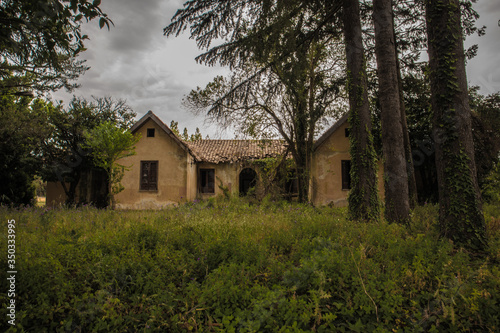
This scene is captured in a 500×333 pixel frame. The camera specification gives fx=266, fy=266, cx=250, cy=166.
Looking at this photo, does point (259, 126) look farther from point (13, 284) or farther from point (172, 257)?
point (13, 284)

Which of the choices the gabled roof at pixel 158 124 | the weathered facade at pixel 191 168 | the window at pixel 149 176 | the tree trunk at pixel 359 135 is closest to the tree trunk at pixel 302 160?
the weathered facade at pixel 191 168

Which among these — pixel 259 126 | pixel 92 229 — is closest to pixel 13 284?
pixel 92 229

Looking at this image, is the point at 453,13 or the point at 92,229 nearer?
the point at 453,13

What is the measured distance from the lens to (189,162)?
18.0 m

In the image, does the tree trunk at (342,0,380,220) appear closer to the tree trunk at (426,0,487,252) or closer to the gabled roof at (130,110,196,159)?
the tree trunk at (426,0,487,252)

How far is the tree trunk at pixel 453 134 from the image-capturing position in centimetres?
432

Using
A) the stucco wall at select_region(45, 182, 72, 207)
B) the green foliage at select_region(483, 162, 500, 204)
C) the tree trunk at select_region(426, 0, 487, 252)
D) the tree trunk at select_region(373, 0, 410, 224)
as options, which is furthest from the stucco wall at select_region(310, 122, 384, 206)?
the stucco wall at select_region(45, 182, 72, 207)

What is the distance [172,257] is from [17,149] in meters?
19.3

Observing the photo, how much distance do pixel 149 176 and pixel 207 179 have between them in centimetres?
450

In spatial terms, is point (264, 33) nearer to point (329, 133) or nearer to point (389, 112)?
point (389, 112)

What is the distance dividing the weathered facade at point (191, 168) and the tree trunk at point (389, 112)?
9.29 meters

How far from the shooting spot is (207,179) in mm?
20484

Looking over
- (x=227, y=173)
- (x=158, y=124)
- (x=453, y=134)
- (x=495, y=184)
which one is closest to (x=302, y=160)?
(x=227, y=173)

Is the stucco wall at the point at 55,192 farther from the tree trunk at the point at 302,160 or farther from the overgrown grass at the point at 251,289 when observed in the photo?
the overgrown grass at the point at 251,289
